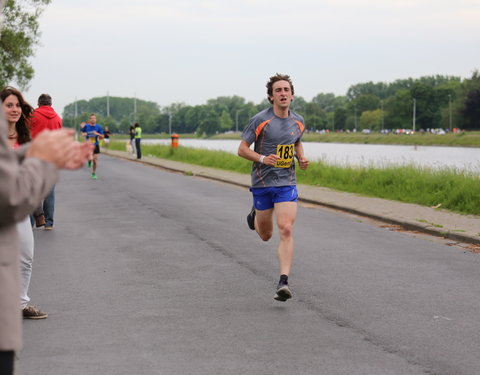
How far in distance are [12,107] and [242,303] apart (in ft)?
8.16

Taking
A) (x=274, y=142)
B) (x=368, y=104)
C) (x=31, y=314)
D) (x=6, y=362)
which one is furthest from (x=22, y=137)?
(x=368, y=104)

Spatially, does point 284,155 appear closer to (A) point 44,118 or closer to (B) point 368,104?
(A) point 44,118

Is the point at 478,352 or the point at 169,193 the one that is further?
the point at 169,193

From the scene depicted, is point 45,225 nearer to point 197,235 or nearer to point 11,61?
point 197,235

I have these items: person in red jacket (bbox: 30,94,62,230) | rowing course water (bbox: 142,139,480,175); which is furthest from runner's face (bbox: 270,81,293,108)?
rowing course water (bbox: 142,139,480,175)

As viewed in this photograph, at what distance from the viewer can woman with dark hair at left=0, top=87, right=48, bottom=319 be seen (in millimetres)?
5508

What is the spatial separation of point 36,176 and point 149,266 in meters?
6.34

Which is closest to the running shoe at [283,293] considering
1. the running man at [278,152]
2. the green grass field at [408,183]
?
the running man at [278,152]

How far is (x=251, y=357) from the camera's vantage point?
4961 millimetres

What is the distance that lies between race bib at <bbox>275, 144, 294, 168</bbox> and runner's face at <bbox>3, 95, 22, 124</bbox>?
2.32 metres

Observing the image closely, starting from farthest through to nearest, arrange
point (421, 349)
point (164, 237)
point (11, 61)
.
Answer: point (11, 61), point (164, 237), point (421, 349)

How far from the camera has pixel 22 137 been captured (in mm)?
5871

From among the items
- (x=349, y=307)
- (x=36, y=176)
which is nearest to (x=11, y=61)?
(x=349, y=307)

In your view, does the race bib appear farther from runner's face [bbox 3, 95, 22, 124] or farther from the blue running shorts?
runner's face [bbox 3, 95, 22, 124]
